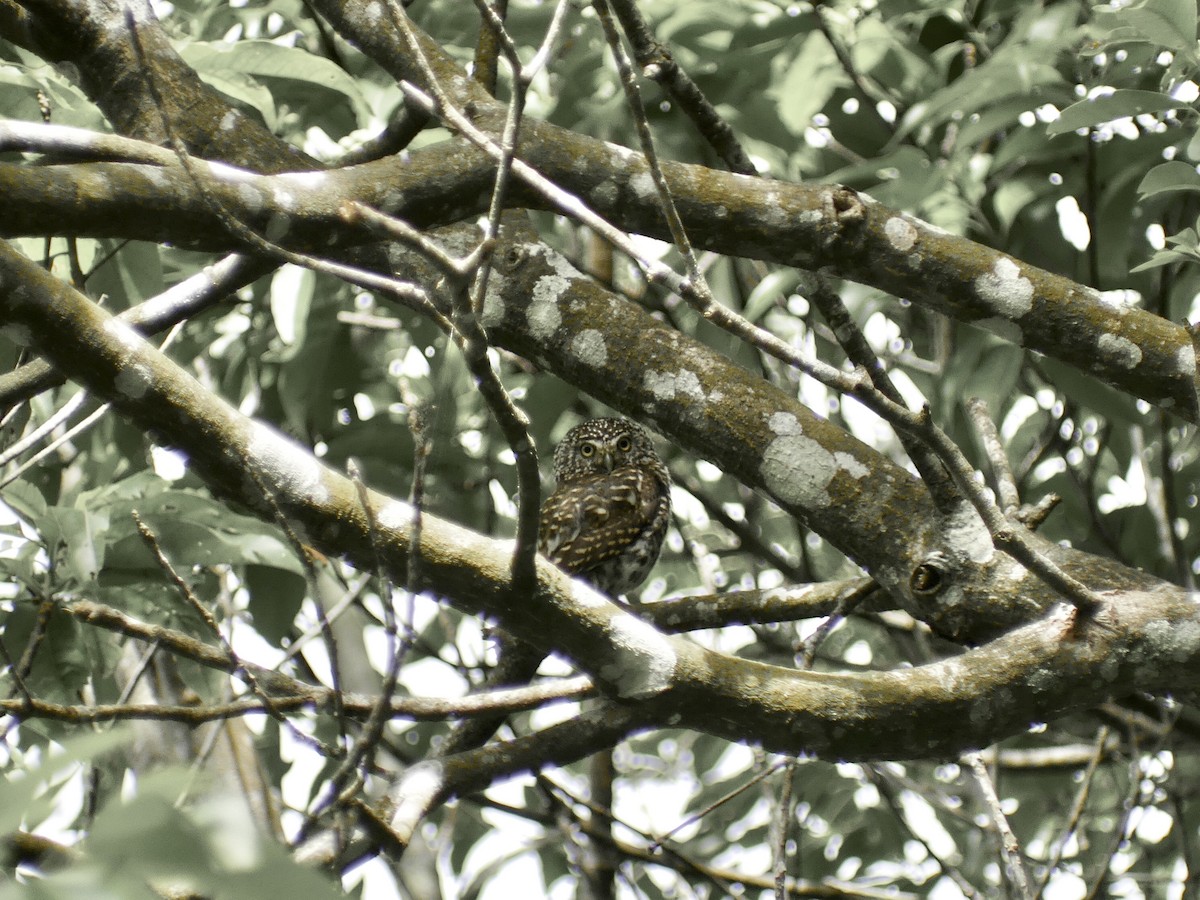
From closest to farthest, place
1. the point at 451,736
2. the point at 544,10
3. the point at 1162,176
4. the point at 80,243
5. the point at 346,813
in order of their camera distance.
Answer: the point at 346,813, the point at 1162,176, the point at 451,736, the point at 80,243, the point at 544,10

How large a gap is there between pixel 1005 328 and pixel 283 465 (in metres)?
1.67

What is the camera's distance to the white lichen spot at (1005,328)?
110 inches

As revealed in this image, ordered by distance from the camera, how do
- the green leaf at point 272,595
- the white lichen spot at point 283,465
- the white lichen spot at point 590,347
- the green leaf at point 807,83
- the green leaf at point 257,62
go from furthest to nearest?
the green leaf at point 272,595
the green leaf at point 807,83
the green leaf at point 257,62
the white lichen spot at point 590,347
the white lichen spot at point 283,465

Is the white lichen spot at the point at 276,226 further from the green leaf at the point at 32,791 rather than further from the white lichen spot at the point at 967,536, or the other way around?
the green leaf at the point at 32,791

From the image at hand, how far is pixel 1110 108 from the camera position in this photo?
2820 mm

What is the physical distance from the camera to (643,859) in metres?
3.88

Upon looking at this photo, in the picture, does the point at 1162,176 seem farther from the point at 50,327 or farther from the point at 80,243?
the point at 80,243

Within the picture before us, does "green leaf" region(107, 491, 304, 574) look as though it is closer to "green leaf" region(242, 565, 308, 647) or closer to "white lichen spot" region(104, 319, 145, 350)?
"green leaf" region(242, 565, 308, 647)

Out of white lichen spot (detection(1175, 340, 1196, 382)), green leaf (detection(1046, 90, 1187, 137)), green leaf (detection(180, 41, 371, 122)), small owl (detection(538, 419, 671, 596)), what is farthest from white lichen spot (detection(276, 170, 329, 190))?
small owl (detection(538, 419, 671, 596))

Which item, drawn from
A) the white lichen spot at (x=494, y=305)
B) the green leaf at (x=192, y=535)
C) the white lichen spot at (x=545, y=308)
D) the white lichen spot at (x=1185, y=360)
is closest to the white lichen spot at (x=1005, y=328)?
the white lichen spot at (x=1185, y=360)

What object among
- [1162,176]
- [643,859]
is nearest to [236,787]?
[643,859]

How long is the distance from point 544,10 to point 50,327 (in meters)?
2.66

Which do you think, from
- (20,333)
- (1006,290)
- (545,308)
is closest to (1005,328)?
(1006,290)

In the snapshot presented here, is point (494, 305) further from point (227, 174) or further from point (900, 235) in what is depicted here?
point (900, 235)
